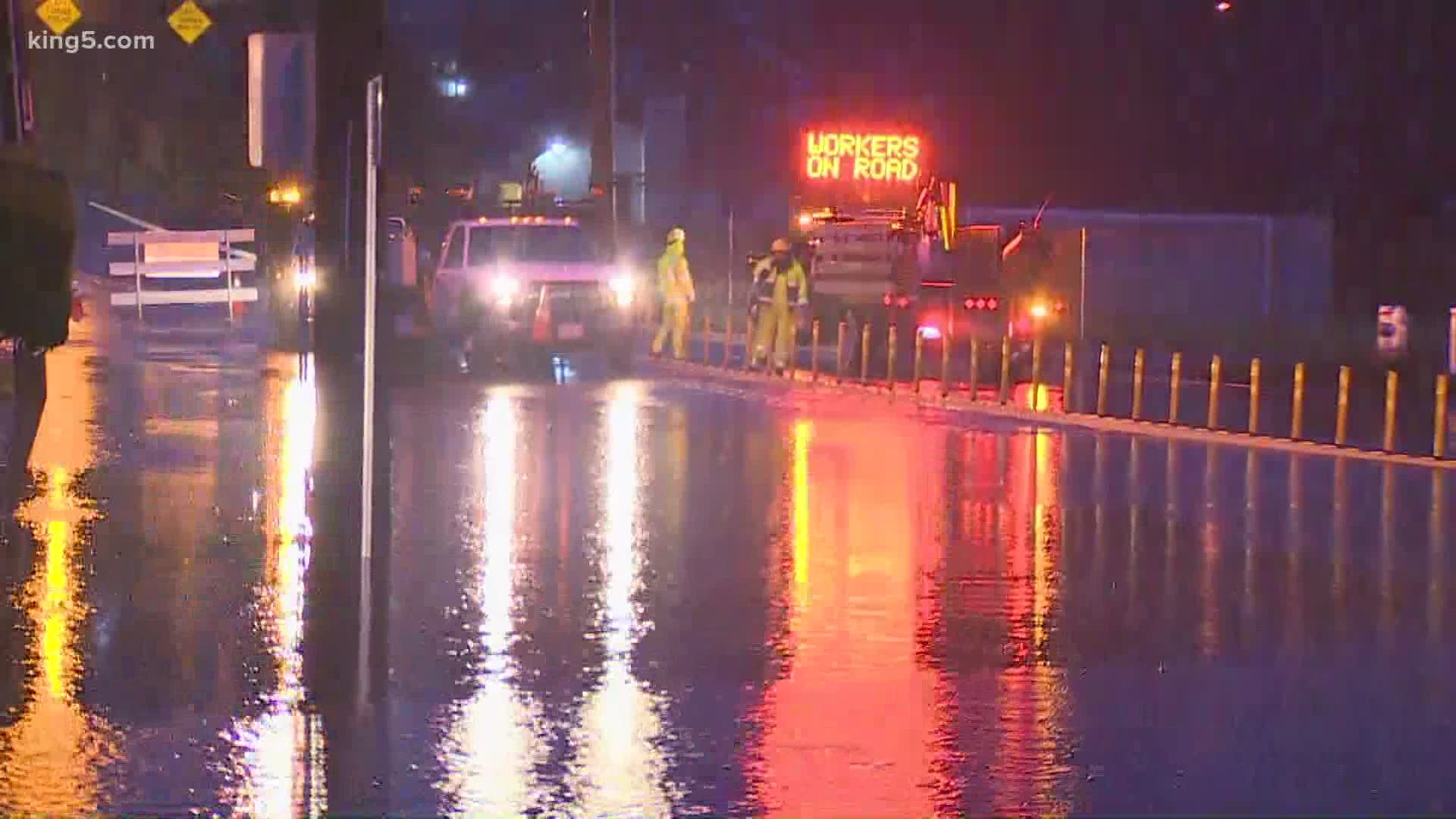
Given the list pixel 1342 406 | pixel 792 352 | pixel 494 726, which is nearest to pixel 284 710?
pixel 494 726

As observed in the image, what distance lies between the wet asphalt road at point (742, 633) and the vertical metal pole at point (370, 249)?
86cm

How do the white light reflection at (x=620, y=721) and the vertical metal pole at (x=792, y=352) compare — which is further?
the vertical metal pole at (x=792, y=352)

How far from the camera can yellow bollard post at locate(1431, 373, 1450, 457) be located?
18922 millimetres

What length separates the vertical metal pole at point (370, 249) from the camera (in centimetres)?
1005

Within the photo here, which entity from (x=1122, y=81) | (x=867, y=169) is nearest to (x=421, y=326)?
(x=867, y=169)

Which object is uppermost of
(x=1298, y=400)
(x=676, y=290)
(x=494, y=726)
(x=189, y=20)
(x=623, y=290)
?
(x=189, y=20)

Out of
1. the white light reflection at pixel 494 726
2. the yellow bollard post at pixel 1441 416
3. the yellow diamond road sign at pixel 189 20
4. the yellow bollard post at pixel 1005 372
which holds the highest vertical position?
the yellow diamond road sign at pixel 189 20

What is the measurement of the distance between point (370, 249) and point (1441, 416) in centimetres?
1211

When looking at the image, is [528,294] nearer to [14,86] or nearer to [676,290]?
[676,290]

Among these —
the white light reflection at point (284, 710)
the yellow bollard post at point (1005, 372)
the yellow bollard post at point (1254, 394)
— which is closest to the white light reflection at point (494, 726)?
the white light reflection at point (284, 710)

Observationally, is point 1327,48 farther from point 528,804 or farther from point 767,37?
point 528,804

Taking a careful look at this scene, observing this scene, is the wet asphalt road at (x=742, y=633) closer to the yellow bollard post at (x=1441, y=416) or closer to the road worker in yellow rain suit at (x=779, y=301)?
the yellow bollard post at (x=1441, y=416)

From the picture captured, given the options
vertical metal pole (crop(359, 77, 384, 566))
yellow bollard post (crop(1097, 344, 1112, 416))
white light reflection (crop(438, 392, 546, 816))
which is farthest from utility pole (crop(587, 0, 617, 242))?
vertical metal pole (crop(359, 77, 384, 566))

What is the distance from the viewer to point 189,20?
4591cm
